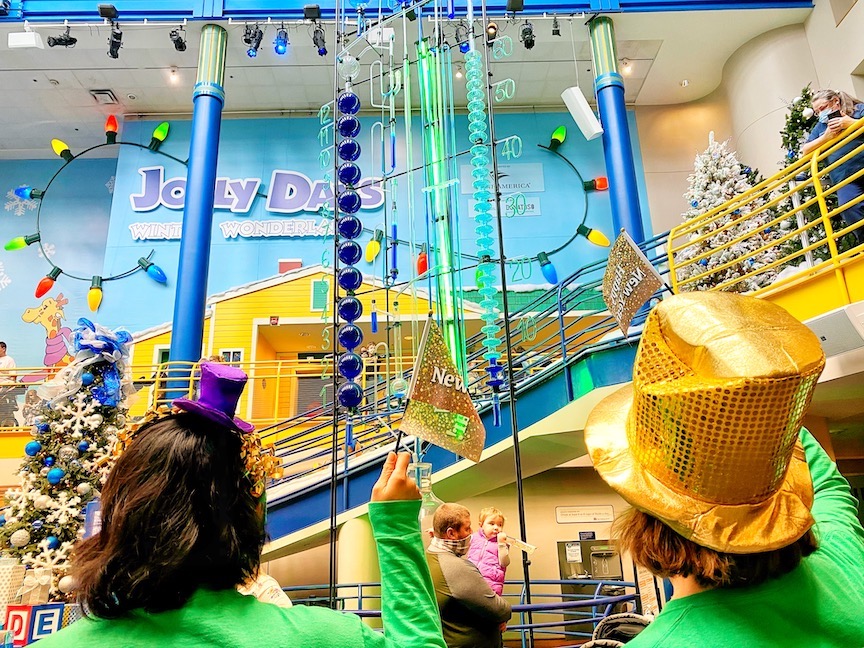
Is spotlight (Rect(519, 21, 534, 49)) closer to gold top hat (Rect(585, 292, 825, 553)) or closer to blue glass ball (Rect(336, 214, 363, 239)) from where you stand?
blue glass ball (Rect(336, 214, 363, 239))

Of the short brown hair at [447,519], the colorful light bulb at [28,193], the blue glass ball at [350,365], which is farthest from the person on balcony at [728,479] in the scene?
the colorful light bulb at [28,193]

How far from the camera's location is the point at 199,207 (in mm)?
8547

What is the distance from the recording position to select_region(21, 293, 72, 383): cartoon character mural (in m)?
10.7

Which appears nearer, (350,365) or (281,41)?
(350,365)

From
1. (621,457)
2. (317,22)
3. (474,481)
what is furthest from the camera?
(317,22)

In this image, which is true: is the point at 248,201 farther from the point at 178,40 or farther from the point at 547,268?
the point at 547,268

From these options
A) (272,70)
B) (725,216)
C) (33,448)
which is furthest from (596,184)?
(33,448)

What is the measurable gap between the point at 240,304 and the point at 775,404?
32.1 ft

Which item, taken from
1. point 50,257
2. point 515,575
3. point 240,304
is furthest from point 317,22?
point 515,575

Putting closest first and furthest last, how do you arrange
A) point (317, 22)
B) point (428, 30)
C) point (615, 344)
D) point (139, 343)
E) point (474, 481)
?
point (615, 344)
point (474, 481)
point (428, 30)
point (317, 22)
point (139, 343)

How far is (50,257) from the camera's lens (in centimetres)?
1131

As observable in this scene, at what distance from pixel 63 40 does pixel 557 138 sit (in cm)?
744

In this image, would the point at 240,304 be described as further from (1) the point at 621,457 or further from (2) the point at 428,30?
(1) the point at 621,457

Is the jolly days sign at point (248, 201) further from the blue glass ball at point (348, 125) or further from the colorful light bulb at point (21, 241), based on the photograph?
the blue glass ball at point (348, 125)
